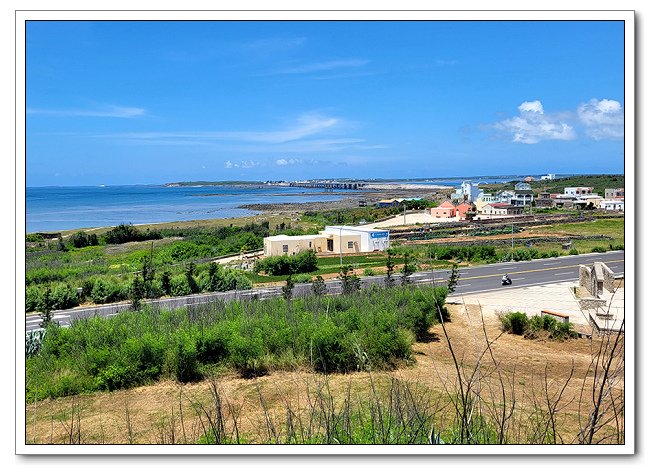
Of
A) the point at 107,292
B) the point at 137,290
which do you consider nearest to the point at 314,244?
the point at 107,292

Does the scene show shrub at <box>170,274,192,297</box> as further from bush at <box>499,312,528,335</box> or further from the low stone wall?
the low stone wall

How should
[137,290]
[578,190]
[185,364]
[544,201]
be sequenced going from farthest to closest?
[544,201] < [578,190] < [137,290] < [185,364]

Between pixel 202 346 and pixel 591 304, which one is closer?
pixel 202 346

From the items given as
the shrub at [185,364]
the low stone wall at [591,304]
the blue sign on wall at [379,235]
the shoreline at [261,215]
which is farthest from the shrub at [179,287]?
the blue sign on wall at [379,235]

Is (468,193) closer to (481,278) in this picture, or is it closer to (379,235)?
(379,235)

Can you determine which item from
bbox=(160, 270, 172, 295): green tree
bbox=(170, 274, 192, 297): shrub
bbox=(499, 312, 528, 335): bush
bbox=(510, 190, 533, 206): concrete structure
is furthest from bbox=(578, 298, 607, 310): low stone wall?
bbox=(510, 190, 533, 206): concrete structure
